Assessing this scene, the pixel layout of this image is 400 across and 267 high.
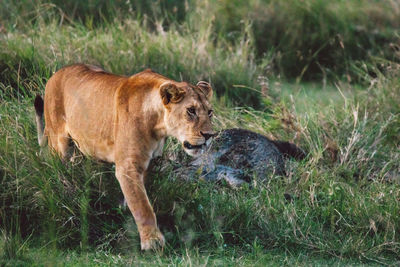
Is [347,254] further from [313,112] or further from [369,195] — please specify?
[313,112]

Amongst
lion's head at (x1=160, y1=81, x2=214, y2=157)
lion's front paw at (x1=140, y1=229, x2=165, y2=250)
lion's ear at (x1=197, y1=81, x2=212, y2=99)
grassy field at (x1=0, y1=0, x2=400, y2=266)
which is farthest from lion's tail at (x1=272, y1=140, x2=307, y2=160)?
lion's front paw at (x1=140, y1=229, x2=165, y2=250)

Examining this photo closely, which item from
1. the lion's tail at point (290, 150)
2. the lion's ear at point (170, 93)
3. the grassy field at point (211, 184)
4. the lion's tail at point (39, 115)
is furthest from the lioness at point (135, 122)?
the lion's tail at point (290, 150)

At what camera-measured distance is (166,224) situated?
5.01 meters

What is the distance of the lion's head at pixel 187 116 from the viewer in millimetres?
4586

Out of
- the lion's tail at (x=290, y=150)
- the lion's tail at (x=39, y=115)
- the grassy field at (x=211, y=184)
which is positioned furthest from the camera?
the lion's tail at (x=290, y=150)

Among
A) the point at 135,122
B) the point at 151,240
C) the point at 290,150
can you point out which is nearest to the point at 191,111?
the point at 135,122

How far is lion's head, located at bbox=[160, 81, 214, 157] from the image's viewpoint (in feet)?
15.0

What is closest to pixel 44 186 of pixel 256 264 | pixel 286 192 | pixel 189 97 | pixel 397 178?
pixel 189 97

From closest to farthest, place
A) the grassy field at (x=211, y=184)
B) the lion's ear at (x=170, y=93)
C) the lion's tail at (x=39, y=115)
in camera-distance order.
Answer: the lion's ear at (x=170, y=93)
the grassy field at (x=211, y=184)
the lion's tail at (x=39, y=115)

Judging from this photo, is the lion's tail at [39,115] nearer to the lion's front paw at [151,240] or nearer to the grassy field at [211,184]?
the grassy field at [211,184]

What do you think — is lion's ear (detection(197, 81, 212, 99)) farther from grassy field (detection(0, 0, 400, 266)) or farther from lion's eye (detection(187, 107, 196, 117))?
grassy field (detection(0, 0, 400, 266))

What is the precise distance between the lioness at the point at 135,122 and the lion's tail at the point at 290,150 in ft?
5.62

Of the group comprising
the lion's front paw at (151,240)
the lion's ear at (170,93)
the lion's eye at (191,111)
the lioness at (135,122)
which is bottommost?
the lion's front paw at (151,240)

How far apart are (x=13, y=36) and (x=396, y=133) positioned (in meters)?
4.01
